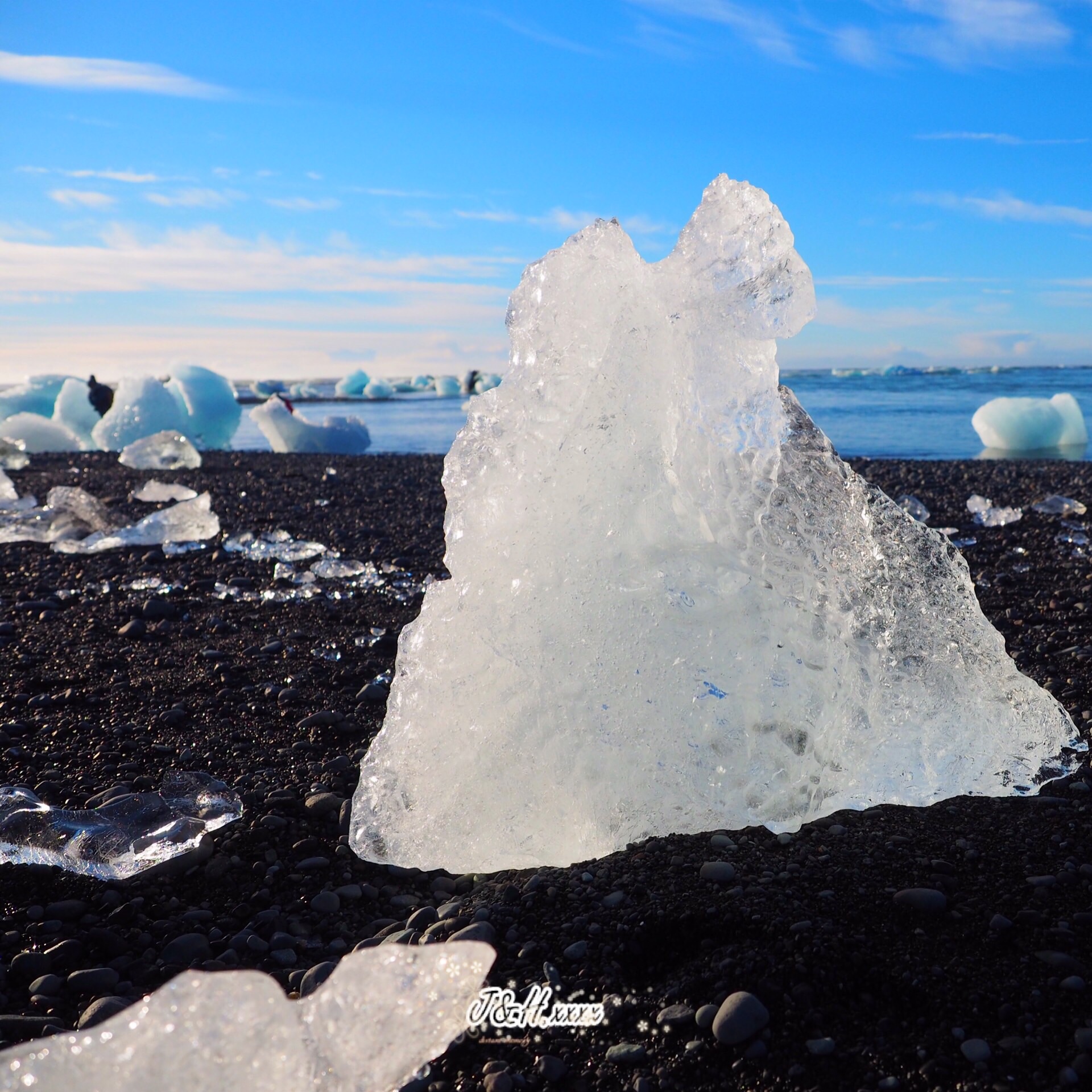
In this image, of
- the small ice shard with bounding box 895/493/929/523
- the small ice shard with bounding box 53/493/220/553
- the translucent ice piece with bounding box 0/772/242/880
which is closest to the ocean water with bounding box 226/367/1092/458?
the small ice shard with bounding box 895/493/929/523

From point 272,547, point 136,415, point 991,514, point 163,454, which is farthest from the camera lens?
point 136,415

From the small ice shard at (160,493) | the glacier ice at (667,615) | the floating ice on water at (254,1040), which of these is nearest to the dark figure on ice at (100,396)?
the small ice shard at (160,493)

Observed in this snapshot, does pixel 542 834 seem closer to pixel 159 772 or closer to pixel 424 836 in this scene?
pixel 424 836

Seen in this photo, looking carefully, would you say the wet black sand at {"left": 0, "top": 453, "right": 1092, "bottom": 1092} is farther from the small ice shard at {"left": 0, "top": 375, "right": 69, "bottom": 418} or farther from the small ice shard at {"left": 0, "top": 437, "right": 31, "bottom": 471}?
the small ice shard at {"left": 0, "top": 375, "right": 69, "bottom": 418}

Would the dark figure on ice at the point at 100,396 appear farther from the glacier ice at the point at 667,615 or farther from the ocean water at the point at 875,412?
the glacier ice at the point at 667,615

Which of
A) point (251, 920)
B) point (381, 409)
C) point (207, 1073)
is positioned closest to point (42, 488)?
point (251, 920)

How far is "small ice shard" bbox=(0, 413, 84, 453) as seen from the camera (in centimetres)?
1523

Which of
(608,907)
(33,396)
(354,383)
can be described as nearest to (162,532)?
(608,907)

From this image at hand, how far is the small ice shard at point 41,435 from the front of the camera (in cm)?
1523

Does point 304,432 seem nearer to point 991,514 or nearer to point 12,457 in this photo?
point 12,457

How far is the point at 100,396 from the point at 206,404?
1.75 m

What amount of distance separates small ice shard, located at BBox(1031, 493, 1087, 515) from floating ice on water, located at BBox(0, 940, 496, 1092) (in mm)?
6795

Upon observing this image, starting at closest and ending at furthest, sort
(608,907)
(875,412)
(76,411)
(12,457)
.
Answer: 1. (608,907)
2. (12,457)
3. (76,411)
4. (875,412)

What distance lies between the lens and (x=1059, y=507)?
23.7ft
